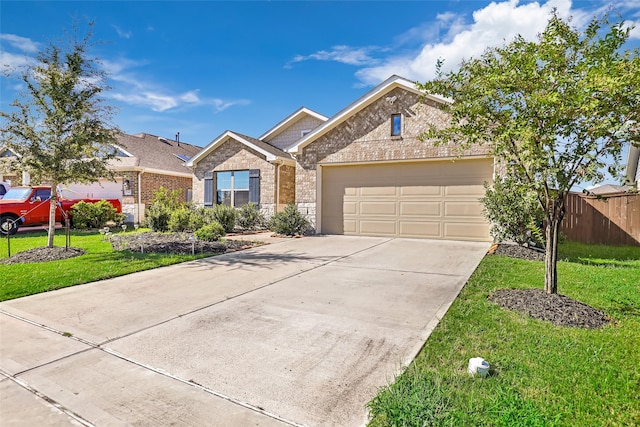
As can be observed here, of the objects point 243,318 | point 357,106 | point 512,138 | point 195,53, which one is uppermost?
point 195,53

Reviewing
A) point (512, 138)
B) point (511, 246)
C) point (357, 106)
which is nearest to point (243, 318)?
point (512, 138)

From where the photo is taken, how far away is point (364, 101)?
11.7m

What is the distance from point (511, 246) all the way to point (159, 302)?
27.9ft

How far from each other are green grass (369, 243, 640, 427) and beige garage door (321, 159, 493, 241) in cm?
601

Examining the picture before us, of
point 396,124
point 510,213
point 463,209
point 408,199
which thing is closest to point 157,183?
A: point 396,124

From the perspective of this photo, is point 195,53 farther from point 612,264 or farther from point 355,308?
point 612,264

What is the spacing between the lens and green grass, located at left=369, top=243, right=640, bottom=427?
222cm

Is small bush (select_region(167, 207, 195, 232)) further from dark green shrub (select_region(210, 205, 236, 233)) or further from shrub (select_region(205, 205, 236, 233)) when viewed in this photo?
dark green shrub (select_region(210, 205, 236, 233))

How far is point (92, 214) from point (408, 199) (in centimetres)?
1246

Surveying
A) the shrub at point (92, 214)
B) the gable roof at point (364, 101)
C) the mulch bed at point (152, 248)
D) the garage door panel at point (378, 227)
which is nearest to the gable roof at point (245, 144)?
the gable roof at point (364, 101)

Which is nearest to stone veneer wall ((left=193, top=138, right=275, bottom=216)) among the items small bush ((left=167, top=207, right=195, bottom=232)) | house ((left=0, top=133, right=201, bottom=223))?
house ((left=0, top=133, right=201, bottom=223))

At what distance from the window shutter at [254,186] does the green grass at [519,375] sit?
1085 centimetres

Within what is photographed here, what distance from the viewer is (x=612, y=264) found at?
7.55m

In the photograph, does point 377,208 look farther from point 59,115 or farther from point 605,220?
point 59,115
